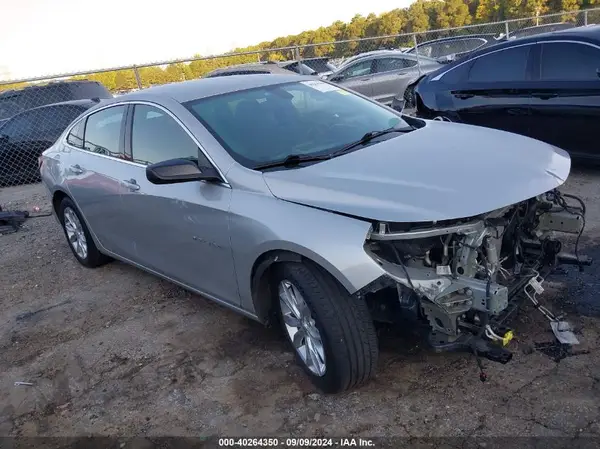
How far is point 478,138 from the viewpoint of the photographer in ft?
11.8

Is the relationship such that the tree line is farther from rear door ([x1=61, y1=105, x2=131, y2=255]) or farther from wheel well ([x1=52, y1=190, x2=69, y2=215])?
rear door ([x1=61, y1=105, x2=131, y2=255])

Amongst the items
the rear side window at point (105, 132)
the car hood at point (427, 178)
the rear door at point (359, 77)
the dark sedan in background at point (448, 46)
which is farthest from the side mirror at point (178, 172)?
the dark sedan in background at point (448, 46)

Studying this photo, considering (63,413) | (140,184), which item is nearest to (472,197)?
(140,184)

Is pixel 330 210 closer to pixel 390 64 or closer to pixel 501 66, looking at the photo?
pixel 501 66

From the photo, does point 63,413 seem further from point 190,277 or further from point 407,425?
point 407,425

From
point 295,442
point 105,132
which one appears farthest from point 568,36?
point 295,442

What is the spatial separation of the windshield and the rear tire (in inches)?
87.0

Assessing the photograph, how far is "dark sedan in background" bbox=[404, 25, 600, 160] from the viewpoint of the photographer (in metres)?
5.91

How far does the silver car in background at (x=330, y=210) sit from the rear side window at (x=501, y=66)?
2.87m

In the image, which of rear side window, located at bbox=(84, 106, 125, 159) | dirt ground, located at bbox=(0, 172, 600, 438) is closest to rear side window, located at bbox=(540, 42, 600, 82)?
dirt ground, located at bbox=(0, 172, 600, 438)

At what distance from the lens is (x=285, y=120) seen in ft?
12.7

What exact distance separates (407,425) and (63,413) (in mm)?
2072

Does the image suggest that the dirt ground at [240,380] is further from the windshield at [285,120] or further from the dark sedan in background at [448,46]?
the dark sedan in background at [448,46]

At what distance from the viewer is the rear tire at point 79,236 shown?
17.9 feet
